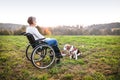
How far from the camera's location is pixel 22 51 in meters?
4.78

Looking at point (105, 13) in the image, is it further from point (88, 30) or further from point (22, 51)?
point (22, 51)

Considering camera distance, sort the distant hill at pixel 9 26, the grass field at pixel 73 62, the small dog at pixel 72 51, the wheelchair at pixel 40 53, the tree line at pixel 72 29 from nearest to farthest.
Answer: the wheelchair at pixel 40 53
the grass field at pixel 73 62
the small dog at pixel 72 51
the tree line at pixel 72 29
the distant hill at pixel 9 26

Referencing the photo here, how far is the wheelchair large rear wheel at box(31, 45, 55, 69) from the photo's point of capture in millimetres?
3889

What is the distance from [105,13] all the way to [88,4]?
20.7 inches

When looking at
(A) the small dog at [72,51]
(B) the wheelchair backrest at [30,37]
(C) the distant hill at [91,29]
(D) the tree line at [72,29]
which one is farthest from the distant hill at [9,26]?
(A) the small dog at [72,51]

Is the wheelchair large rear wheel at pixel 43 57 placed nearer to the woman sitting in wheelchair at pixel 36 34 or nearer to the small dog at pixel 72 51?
the woman sitting in wheelchair at pixel 36 34

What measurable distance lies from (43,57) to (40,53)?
4.5 inches

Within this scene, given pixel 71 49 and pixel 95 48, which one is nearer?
pixel 71 49

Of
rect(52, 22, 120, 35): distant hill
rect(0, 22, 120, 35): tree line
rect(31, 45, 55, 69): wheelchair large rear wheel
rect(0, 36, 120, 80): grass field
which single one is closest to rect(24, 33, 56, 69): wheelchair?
rect(31, 45, 55, 69): wheelchair large rear wheel

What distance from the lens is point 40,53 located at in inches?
159

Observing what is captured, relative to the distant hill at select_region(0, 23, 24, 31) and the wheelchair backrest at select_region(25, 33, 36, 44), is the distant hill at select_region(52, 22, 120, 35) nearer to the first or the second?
the distant hill at select_region(0, 23, 24, 31)

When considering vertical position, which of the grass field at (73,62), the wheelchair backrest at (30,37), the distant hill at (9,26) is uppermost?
the distant hill at (9,26)

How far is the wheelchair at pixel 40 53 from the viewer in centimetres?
379

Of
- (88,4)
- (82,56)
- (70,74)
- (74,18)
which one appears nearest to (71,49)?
(82,56)
